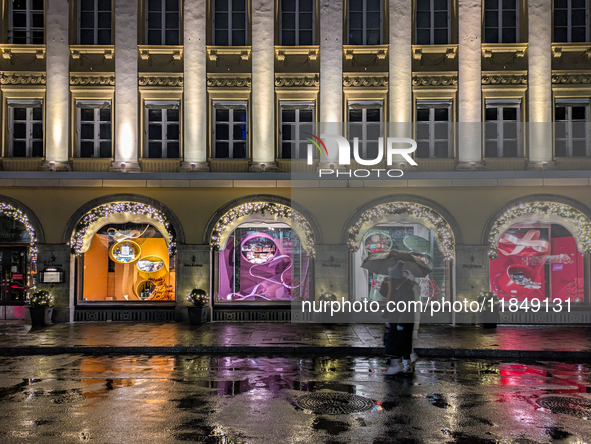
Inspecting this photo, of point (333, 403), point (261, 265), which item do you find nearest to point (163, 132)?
point (261, 265)

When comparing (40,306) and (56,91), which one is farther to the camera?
(56,91)

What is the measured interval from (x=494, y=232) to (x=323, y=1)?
9.12m

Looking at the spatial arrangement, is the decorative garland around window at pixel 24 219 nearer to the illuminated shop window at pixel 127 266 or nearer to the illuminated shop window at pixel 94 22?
the illuminated shop window at pixel 127 266

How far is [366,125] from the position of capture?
18750mm

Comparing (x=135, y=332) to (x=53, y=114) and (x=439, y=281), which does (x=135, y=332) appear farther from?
(x=439, y=281)

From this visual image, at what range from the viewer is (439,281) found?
61.6 feet

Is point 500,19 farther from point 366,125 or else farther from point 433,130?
point 366,125

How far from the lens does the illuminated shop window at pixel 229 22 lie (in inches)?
749

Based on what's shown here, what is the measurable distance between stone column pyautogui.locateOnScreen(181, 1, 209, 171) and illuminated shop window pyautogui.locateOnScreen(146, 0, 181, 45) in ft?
1.51

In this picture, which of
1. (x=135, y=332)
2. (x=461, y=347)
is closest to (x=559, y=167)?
(x=461, y=347)

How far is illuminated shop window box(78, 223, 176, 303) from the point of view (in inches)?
745

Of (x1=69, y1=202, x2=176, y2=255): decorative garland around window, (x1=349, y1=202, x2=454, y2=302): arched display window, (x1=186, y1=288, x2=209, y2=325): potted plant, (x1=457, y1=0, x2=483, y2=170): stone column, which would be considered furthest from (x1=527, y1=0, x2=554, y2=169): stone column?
(x1=69, y1=202, x2=176, y2=255): decorative garland around window

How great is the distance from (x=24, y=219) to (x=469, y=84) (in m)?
14.7

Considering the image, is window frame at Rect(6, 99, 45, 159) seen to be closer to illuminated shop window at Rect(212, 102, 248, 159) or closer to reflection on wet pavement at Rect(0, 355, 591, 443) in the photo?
illuminated shop window at Rect(212, 102, 248, 159)
